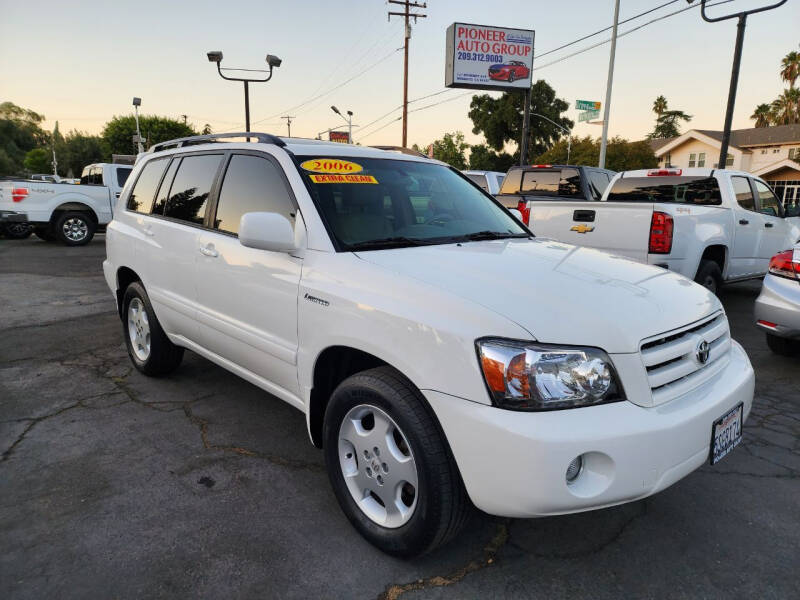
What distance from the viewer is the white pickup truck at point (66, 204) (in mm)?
13172

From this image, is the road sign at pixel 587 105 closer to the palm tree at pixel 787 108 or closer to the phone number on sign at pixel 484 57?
the phone number on sign at pixel 484 57

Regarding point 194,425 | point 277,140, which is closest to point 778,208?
point 277,140

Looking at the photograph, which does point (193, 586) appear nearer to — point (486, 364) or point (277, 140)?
point (486, 364)

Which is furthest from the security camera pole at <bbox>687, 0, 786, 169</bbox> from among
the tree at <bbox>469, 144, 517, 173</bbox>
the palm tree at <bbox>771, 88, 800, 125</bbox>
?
the palm tree at <bbox>771, 88, 800, 125</bbox>

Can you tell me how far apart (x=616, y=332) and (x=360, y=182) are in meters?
1.67

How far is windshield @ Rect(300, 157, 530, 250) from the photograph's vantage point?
2.79 m

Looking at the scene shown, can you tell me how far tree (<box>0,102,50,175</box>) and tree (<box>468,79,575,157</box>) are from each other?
182 ft

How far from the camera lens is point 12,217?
13.2 metres

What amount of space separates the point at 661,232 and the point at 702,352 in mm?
4046

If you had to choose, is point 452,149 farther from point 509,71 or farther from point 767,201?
point 767,201

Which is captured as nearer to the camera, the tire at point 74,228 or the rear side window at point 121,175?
the tire at point 74,228

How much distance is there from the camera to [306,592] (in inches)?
83.8

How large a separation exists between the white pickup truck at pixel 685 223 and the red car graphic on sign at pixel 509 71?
60.5ft

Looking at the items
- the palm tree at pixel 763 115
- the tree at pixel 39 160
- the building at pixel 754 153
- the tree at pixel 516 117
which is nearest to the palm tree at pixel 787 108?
the palm tree at pixel 763 115
